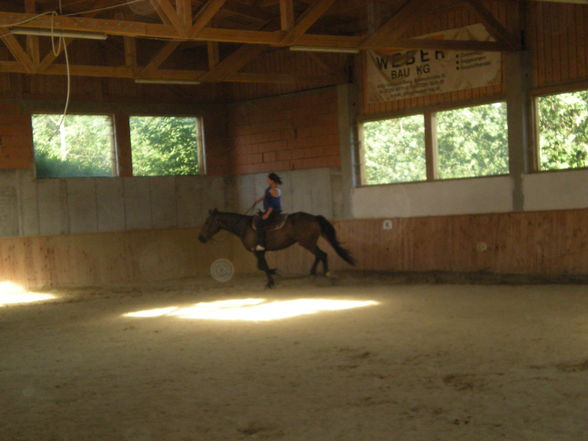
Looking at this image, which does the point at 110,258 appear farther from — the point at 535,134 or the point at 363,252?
the point at 535,134

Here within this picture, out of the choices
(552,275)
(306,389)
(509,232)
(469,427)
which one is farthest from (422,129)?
(469,427)

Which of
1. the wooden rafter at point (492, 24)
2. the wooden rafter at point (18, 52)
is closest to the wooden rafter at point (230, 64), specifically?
the wooden rafter at point (18, 52)

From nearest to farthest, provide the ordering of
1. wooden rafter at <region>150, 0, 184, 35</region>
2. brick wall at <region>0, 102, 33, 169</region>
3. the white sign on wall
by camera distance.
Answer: wooden rafter at <region>150, 0, 184, 35</region> → the white sign on wall → brick wall at <region>0, 102, 33, 169</region>

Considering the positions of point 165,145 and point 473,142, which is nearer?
point 473,142

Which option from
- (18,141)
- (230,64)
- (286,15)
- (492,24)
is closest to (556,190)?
(492,24)

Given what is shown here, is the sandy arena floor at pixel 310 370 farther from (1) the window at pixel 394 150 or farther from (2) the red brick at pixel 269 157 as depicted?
(2) the red brick at pixel 269 157

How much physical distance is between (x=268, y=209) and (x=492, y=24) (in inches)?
209

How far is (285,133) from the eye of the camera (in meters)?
16.9

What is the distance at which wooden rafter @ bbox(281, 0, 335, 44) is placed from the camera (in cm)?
1027

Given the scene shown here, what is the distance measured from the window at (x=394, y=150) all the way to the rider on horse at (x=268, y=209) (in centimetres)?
319

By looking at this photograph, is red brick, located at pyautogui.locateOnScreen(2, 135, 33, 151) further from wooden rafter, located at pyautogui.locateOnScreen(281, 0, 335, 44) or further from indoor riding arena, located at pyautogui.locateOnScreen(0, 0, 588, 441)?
wooden rafter, located at pyautogui.locateOnScreen(281, 0, 335, 44)

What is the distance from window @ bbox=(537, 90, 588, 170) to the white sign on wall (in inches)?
46.2

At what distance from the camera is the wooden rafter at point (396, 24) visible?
10844 mm

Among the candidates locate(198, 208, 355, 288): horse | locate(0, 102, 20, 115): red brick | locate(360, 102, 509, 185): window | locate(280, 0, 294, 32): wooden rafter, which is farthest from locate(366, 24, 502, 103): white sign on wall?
locate(0, 102, 20, 115): red brick
